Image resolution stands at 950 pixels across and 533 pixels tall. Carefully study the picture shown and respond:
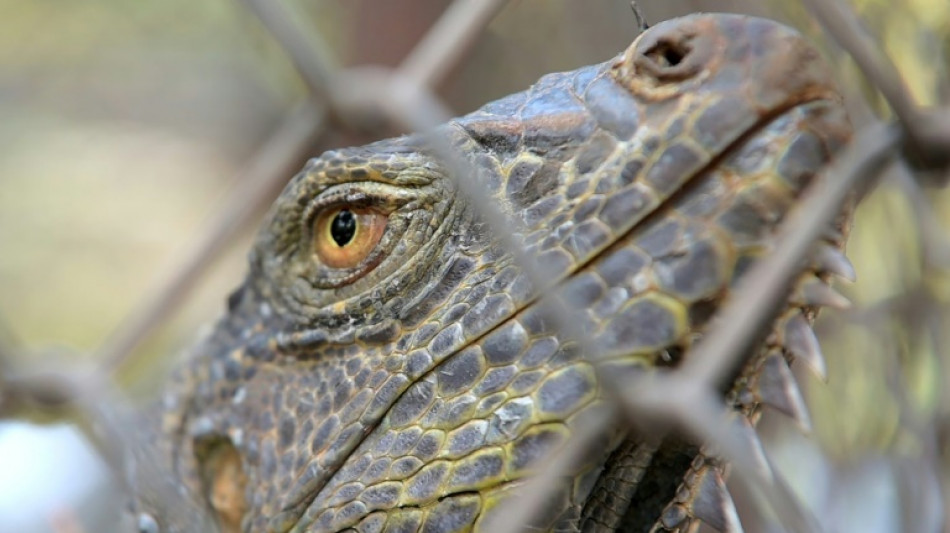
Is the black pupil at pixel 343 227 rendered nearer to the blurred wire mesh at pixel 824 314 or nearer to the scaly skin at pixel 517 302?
the scaly skin at pixel 517 302

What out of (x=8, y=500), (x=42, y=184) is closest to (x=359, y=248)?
(x=8, y=500)

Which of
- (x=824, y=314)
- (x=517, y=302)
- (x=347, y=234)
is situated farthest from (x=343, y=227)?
(x=824, y=314)

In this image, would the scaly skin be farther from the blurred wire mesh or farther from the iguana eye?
the blurred wire mesh

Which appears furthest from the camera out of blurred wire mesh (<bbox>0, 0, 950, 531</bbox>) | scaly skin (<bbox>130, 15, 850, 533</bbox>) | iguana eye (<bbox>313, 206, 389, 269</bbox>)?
iguana eye (<bbox>313, 206, 389, 269</bbox>)

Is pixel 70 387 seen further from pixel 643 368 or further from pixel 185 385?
pixel 643 368

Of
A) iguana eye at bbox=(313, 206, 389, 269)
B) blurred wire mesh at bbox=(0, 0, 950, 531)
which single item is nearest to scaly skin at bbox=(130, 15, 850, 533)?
iguana eye at bbox=(313, 206, 389, 269)

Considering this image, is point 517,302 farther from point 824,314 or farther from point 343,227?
point 824,314

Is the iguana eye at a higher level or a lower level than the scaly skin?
higher

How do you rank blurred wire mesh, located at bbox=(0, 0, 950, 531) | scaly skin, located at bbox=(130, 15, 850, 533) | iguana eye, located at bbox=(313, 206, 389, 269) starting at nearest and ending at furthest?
scaly skin, located at bbox=(130, 15, 850, 533) < blurred wire mesh, located at bbox=(0, 0, 950, 531) < iguana eye, located at bbox=(313, 206, 389, 269)
